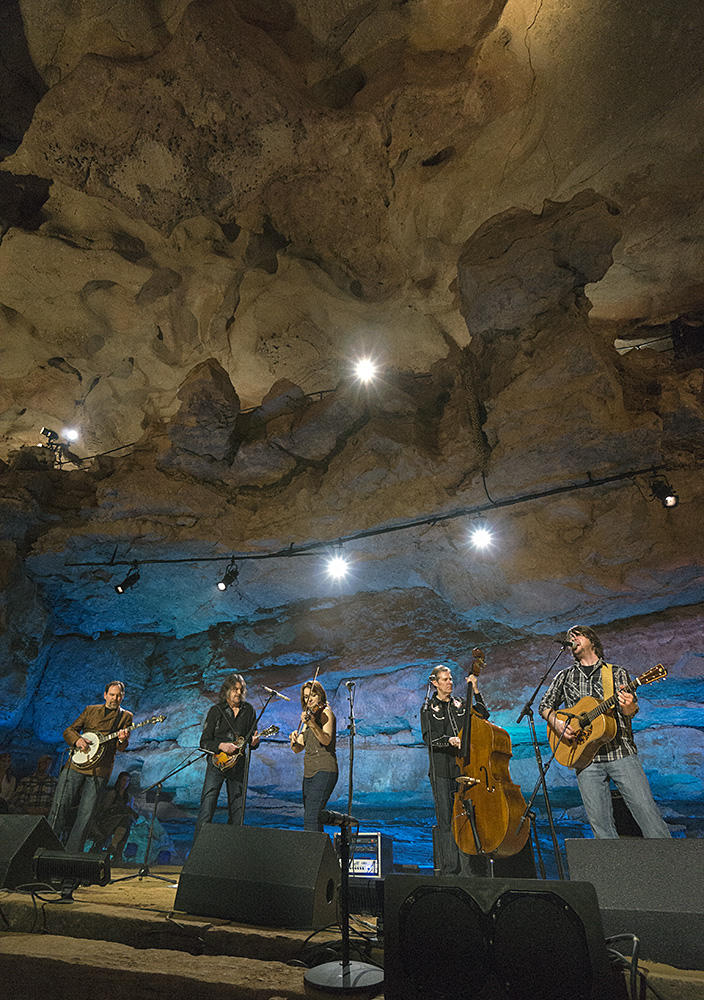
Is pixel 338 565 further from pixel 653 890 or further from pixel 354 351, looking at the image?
pixel 653 890

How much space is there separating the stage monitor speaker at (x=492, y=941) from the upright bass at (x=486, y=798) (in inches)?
94.4

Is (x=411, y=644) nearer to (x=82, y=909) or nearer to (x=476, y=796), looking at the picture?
(x=476, y=796)

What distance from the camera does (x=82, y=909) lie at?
3377 mm

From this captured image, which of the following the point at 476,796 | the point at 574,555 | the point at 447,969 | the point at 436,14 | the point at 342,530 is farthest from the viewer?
the point at 342,530

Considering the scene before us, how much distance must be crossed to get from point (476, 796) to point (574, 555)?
12.5 feet

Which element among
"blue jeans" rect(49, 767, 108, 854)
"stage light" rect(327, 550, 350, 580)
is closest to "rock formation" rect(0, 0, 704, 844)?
"stage light" rect(327, 550, 350, 580)

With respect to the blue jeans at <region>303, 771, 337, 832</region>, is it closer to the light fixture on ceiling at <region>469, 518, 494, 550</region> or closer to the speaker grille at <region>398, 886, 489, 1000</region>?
the speaker grille at <region>398, 886, 489, 1000</region>

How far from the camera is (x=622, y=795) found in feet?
13.9

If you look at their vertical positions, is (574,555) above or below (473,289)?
below

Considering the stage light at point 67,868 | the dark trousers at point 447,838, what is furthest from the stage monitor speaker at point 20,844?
the dark trousers at point 447,838

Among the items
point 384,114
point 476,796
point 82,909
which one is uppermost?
point 384,114

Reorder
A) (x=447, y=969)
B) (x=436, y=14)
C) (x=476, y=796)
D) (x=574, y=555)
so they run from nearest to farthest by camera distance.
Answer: (x=447, y=969) < (x=476, y=796) < (x=436, y=14) < (x=574, y=555)

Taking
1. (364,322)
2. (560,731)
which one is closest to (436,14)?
(364,322)

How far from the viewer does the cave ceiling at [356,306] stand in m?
5.87
